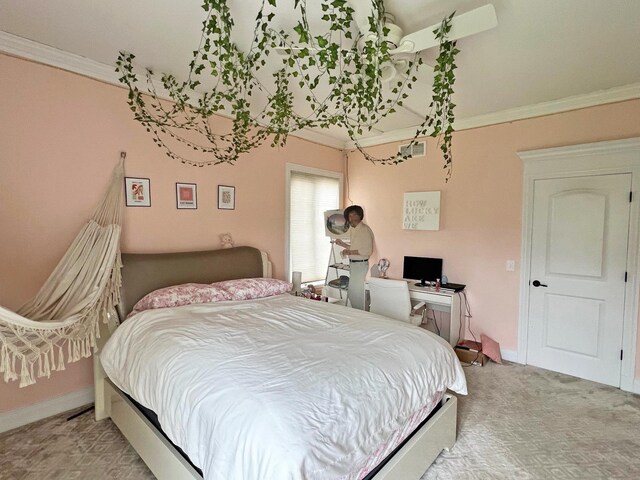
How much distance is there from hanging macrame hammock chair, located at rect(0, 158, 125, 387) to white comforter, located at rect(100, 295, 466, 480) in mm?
259

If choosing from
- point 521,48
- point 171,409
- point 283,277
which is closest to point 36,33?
point 171,409

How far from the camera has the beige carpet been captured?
1917 mm

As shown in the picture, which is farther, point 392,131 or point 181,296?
point 392,131

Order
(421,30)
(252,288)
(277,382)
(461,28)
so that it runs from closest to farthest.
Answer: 1. (277,382)
2. (461,28)
3. (421,30)
4. (252,288)

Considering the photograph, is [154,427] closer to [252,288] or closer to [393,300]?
[252,288]

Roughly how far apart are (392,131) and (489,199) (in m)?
1.51

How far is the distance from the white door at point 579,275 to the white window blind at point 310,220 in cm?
254

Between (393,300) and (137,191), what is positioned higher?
(137,191)

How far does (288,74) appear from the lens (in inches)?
97.9

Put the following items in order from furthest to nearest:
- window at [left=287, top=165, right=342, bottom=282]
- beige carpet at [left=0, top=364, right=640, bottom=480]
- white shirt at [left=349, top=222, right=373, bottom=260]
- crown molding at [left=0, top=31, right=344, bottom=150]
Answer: window at [left=287, top=165, right=342, bottom=282] < white shirt at [left=349, top=222, right=373, bottom=260] < crown molding at [left=0, top=31, right=344, bottom=150] < beige carpet at [left=0, top=364, right=640, bottom=480]

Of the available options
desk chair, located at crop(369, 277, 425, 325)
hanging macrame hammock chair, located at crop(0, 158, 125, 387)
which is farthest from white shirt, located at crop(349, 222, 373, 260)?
hanging macrame hammock chair, located at crop(0, 158, 125, 387)

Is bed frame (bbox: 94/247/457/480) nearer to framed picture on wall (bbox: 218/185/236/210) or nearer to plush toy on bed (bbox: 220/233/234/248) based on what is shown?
plush toy on bed (bbox: 220/233/234/248)

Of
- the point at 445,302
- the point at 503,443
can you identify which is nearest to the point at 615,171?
the point at 445,302

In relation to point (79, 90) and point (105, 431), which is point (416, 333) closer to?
point (105, 431)
